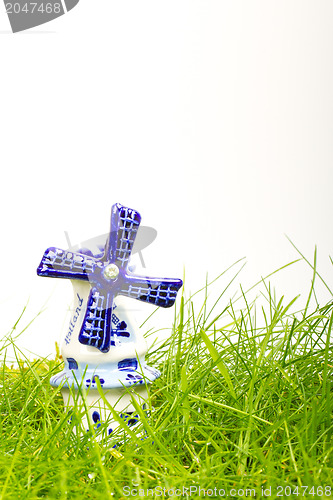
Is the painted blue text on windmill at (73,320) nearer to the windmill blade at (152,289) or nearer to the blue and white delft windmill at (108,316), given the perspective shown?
the blue and white delft windmill at (108,316)

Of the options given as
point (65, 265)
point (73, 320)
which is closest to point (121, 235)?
point (65, 265)

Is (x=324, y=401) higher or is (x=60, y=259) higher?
(x=60, y=259)

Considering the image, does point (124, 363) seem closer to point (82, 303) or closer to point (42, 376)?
point (82, 303)

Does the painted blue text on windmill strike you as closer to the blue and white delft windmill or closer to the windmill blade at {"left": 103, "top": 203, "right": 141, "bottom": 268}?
the blue and white delft windmill

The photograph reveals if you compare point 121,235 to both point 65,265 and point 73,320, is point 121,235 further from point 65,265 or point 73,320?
point 73,320

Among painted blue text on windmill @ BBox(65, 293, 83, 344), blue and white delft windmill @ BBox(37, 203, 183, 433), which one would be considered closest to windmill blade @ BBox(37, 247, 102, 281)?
blue and white delft windmill @ BBox(37, 203, 183, 433)

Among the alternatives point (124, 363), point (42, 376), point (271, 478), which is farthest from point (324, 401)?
point (42, 376)
